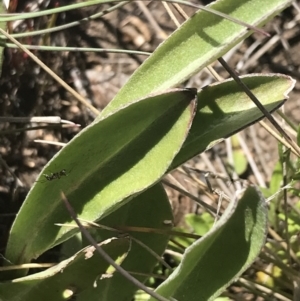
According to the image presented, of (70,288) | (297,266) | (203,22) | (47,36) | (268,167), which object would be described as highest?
(47,36)

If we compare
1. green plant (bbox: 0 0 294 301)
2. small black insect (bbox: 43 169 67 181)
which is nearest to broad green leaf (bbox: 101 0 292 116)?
green plant (bbox: 0 0 294 301)

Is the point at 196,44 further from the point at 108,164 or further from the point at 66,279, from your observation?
the point at 66,279

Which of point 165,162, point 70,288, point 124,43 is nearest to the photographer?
point 165,162

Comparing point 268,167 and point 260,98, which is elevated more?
point 260,98

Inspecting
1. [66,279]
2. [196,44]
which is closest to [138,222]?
[66,279]

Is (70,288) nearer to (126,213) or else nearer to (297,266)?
(126,213)

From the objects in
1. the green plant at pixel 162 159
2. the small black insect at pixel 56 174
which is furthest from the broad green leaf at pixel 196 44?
the small black insect at pixel 56 174

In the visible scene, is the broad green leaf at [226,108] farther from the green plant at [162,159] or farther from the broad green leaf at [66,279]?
the broad green leaf at [66,279]

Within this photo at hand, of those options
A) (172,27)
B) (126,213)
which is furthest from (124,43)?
(126,213)
